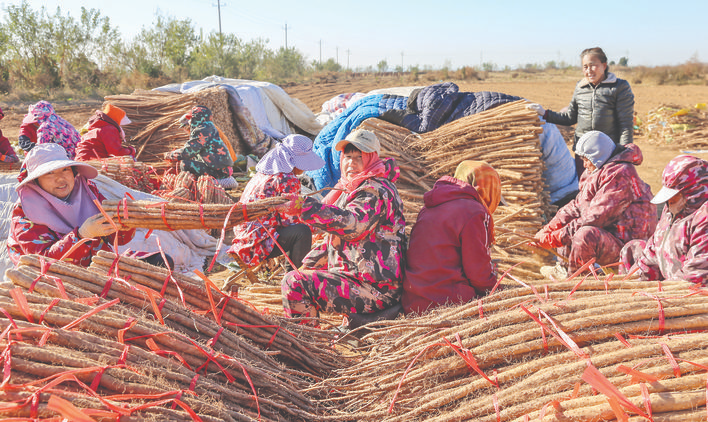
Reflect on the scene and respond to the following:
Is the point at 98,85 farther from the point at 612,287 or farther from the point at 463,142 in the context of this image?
the point at 612,287

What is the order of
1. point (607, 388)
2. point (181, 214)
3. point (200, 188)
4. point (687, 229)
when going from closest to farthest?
point (607, 388), point (181, 214), point (687, 229), point (200, 188)

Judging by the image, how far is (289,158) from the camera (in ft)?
13.2

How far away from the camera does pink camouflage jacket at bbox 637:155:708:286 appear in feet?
8.07

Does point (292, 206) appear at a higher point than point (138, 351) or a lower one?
higher

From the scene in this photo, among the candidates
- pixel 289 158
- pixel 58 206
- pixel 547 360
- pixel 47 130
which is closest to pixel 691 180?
pixel 547 360

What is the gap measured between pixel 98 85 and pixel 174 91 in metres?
16.0

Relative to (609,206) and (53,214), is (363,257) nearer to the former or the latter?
(53,214)

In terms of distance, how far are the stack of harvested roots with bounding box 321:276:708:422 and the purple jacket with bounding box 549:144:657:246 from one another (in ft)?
6.04

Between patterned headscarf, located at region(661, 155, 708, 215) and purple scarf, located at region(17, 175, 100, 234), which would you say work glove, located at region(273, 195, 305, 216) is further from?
patterned headscarf, located at region(661, 155, 708, 215)

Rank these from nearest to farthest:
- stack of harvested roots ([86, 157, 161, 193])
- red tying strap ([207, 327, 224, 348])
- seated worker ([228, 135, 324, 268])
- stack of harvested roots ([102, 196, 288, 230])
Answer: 1. red tying strap ([207, 327, 224, 348])
2. stack of harvested roots ([102, 196, 288, 230])
3. seated worker ([228, 135, 324, 268])
4. stack of harvested roots ([86, 157, 161, 193])

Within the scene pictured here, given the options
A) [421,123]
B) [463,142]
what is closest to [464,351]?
[463,142]

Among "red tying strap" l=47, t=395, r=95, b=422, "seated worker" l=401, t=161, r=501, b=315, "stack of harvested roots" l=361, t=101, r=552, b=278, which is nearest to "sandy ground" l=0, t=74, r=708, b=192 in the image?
"stack of harvested roots" l=361, t=101, r=552, b=278

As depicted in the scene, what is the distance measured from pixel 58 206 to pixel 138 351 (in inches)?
71.2

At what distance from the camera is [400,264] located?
276 centimetres
